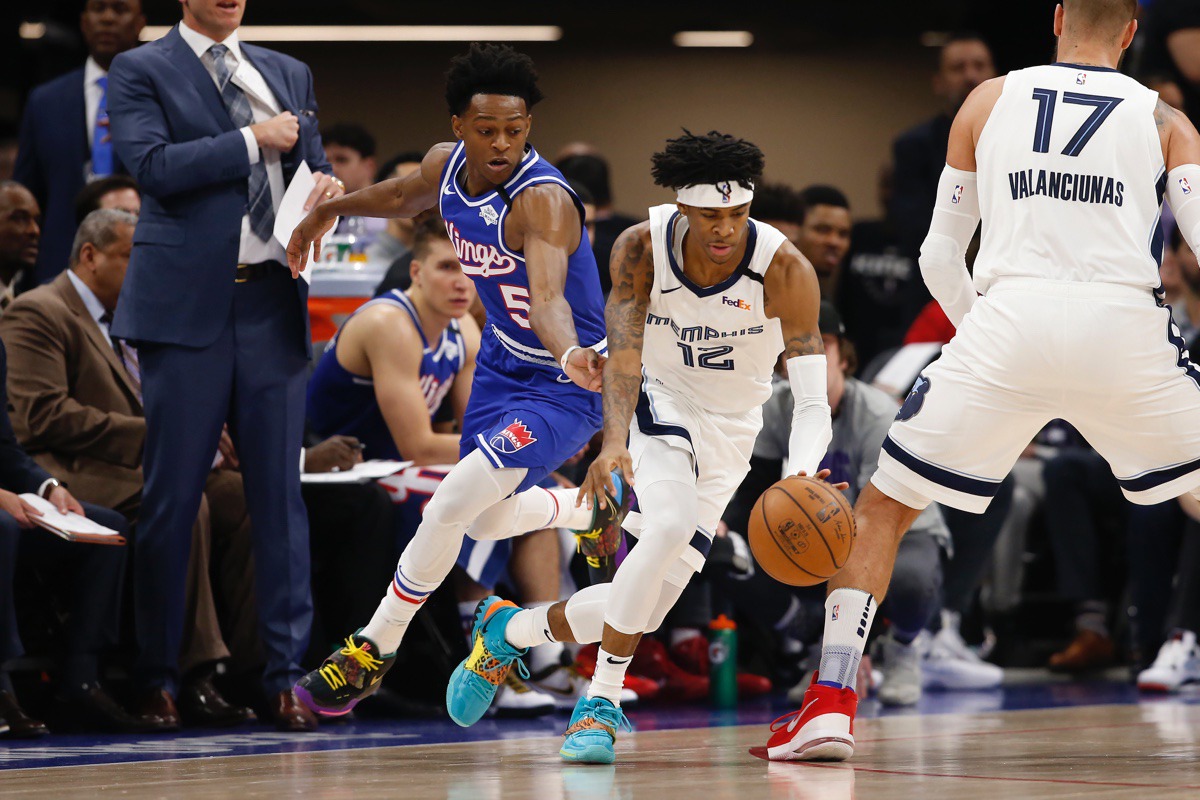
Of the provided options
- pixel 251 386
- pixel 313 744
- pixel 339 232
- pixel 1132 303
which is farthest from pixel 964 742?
pixel 339 232

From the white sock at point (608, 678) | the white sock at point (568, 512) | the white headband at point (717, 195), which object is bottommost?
the white sock at point (608, 678)

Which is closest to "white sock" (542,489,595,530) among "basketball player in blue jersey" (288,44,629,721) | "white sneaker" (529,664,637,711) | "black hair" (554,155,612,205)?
"basketball player in blue jersey" (288,44,629,721)

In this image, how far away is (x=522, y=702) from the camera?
6.11 metres

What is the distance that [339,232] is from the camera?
7.85 meters

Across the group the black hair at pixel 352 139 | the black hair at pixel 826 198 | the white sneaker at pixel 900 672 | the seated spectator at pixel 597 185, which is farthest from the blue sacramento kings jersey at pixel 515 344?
the black hair at pixel 826 198

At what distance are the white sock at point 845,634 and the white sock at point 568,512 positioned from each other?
1.24 meters

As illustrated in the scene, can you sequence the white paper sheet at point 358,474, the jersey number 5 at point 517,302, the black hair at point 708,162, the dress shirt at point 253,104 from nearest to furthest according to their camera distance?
the black hair at point 708,162 < the jersey number 5 at point 517,302 < the dress shirt at point 253,104 < the white paper sheet at point 358,474

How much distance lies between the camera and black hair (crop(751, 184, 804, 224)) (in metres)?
7.83

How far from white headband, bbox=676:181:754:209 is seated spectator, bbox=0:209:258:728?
2409mm

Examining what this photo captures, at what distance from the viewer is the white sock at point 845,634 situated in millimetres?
4289

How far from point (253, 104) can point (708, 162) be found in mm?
2057

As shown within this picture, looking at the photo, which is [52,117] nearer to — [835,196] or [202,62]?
[202,62]

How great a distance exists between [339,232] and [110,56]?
4.45 feet

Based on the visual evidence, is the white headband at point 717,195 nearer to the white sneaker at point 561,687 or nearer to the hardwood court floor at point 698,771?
the hardwood court floor at point 698,771
